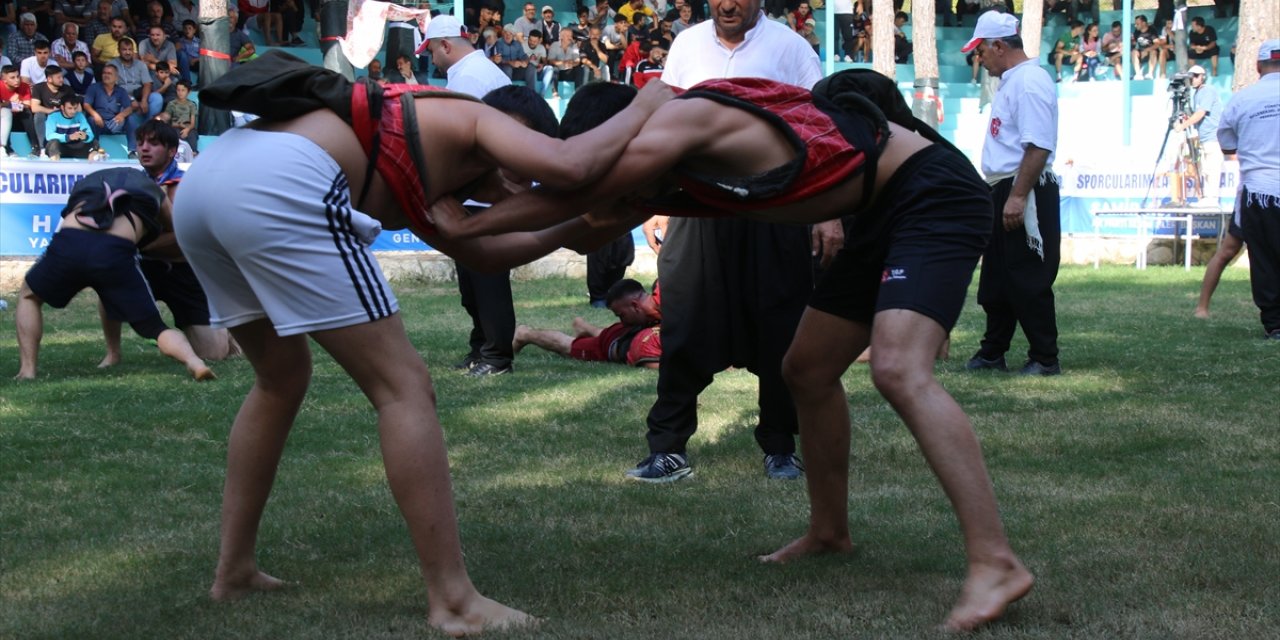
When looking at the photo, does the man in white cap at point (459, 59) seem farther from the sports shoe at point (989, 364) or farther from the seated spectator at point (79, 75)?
the seated spectator at point (79, 75)

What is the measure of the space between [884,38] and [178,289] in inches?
640

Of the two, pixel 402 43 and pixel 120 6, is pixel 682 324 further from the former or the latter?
pixel 120 6

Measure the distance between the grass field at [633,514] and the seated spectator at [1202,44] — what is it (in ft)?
72.1

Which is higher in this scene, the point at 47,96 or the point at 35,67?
the point at 35,67

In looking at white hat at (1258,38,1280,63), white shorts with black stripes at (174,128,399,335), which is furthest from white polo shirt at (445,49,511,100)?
white hat at (1258,38,1280,63)

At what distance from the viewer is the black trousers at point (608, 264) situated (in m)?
12.5

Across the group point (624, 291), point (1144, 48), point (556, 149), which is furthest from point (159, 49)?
point (1144, 48)

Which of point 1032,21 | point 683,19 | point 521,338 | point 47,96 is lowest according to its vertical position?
point 521,338

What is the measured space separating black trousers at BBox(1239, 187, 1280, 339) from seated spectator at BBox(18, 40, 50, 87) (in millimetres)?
14442

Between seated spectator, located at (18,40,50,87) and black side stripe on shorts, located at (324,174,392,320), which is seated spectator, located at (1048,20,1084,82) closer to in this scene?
seated spectator, located at (18,40,50,87)

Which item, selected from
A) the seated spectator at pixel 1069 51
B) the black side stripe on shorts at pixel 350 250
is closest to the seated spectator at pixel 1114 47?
the seated spectator at pixel 1069 51

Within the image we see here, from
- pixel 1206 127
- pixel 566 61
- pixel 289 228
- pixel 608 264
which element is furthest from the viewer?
pixel 566 61

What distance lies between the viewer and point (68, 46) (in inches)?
758

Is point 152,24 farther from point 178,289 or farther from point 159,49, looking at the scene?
point 178,289
